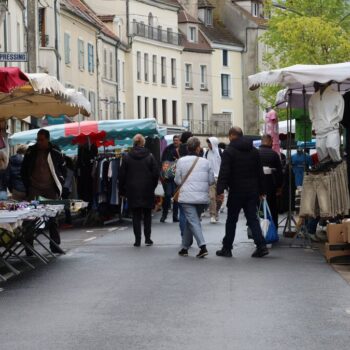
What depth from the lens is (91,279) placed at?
48.9ft

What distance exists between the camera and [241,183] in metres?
17.9

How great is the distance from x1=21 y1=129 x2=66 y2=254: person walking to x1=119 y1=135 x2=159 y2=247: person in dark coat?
1482 millimetres

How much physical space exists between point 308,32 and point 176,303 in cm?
4433

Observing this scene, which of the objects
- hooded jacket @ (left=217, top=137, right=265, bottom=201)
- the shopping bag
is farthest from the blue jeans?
the shopping bag

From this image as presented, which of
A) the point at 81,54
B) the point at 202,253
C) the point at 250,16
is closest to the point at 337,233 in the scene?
the point at 202,253

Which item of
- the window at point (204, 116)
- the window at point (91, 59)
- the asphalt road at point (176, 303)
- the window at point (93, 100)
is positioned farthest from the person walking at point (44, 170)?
the window at point (204, 116)

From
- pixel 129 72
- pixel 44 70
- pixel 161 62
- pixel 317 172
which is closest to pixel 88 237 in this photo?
pixel 317 172

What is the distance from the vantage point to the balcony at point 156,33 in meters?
86.0

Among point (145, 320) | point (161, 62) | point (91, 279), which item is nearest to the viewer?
point (145, 320)

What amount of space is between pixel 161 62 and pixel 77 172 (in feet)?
216

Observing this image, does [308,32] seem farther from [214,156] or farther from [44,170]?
[44,170]

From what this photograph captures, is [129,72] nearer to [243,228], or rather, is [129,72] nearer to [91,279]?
[243,228]

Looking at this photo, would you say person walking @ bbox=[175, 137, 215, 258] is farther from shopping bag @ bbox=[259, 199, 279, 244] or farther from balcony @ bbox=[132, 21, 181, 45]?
balcony @ bbox=[132, 21, 181, 45]

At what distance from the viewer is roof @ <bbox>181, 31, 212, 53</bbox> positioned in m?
98.2
